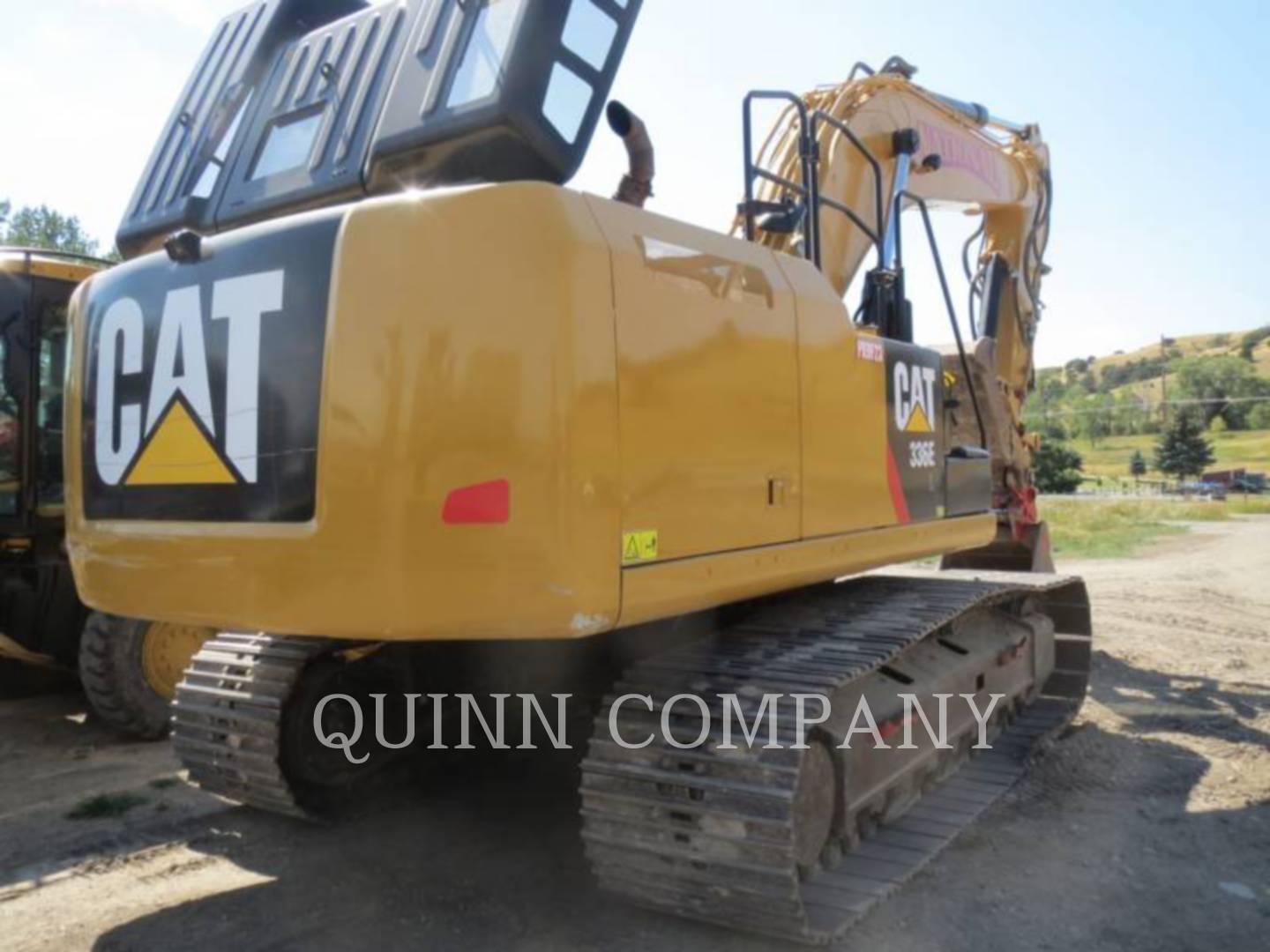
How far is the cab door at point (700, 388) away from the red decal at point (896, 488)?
2.34ft

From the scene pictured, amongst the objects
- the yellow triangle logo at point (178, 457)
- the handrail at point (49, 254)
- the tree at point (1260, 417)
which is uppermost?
the tree at point (1260, 417)

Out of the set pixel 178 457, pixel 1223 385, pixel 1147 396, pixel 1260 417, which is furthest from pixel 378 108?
pixel 1147 396

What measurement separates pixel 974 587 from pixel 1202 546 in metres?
17.4

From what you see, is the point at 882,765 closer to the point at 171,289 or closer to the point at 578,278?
the point at 578,278

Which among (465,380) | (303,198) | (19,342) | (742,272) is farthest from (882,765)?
(19,342)

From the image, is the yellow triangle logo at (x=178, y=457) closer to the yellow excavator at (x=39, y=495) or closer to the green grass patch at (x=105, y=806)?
the green grass patch at (x=105, y=806)

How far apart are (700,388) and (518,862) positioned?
2034 millimetres

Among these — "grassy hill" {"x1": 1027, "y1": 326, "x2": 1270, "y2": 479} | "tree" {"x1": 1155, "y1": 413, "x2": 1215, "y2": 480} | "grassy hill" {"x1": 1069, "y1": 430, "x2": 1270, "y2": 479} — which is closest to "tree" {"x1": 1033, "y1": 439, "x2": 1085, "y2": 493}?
"tree" {"x1": 1155, "y1": 413, "x2": 1215, "y2": 480}

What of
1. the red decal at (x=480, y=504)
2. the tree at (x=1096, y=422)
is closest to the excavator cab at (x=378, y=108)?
the red decal at (x=480, y=504)

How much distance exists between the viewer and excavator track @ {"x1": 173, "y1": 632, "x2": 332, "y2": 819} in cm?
385

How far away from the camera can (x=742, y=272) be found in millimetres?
3277

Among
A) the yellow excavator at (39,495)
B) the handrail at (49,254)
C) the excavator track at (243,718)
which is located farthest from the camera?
the handrail at (49,254)

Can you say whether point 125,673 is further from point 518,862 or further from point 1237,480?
point 1237,480

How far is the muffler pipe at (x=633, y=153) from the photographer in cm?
322
